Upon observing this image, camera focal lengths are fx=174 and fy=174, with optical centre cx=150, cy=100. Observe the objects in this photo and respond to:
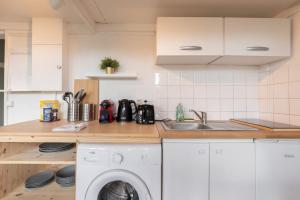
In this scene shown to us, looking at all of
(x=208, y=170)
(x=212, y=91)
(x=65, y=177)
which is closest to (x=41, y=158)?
(x=65, y=177)

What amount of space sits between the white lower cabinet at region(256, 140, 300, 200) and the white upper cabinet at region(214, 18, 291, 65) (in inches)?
31.2

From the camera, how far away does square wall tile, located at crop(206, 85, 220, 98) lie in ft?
6.52

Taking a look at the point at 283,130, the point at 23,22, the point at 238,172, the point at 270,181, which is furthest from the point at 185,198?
the point at 23,22

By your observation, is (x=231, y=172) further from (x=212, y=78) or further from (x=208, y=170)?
(x=212, y=78)

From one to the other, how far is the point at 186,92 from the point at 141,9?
98 centimetres

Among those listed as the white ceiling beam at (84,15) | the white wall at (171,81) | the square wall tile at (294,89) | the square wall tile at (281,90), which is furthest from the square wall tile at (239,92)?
the white ceiling beam at (84,15)

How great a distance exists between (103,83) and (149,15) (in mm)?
879

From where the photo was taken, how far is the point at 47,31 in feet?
6.01

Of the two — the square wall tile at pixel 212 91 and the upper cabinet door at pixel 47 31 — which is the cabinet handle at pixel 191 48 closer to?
the square wall tile at pixel 212 91

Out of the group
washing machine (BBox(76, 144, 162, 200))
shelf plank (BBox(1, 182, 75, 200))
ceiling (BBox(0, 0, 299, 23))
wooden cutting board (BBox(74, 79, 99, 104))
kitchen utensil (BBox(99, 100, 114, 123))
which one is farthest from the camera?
wooden cutting board (BBox(74, 79, 99, 104))

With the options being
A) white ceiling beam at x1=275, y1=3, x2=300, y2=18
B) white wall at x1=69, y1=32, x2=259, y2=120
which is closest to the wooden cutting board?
white wall at x1=69, y1=32, x2=259, y2=120

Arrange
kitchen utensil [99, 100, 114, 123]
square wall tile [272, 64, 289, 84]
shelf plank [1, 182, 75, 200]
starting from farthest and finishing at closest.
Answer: kitchen utensil [99, 100, 114, 123] < square wall tile [272, 64, 289, 84] < shelf plank [1, 182, 75, 200]

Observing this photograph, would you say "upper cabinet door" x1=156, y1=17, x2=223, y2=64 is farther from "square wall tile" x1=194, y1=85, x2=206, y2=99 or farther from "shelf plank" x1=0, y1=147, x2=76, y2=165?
"shelf plank" x1=0, y1=147, x2=76, y2=165

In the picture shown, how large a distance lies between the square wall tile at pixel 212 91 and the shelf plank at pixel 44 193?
166cm
